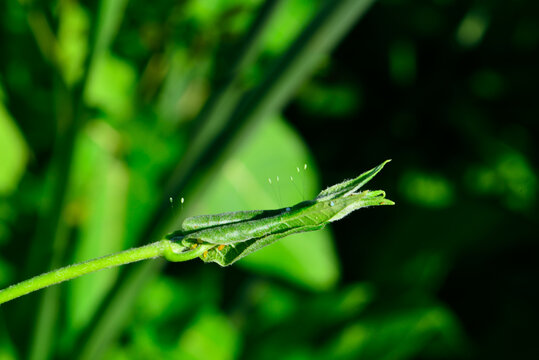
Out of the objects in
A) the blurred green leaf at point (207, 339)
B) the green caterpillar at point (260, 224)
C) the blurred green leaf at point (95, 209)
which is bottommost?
the green caterpillar at point (260, 224)

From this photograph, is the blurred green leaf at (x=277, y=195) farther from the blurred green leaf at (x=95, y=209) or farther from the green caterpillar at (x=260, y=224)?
the green caterpillar at (x=260, y=224)

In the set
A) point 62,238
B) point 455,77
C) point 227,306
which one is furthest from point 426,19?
point 62,238

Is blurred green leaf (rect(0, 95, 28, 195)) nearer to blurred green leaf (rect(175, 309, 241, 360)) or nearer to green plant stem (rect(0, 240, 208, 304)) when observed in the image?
blurred green leaf (rect(175, 309, 241, 360))

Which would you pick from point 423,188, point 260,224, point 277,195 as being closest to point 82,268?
point 260,224

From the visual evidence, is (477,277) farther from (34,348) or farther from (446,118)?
(34,348)

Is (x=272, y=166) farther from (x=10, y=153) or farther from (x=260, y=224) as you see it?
(x=260, y=224)

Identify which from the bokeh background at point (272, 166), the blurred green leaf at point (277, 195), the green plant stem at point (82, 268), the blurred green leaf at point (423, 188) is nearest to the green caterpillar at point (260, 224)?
the green plant stem at point (82, 268)
